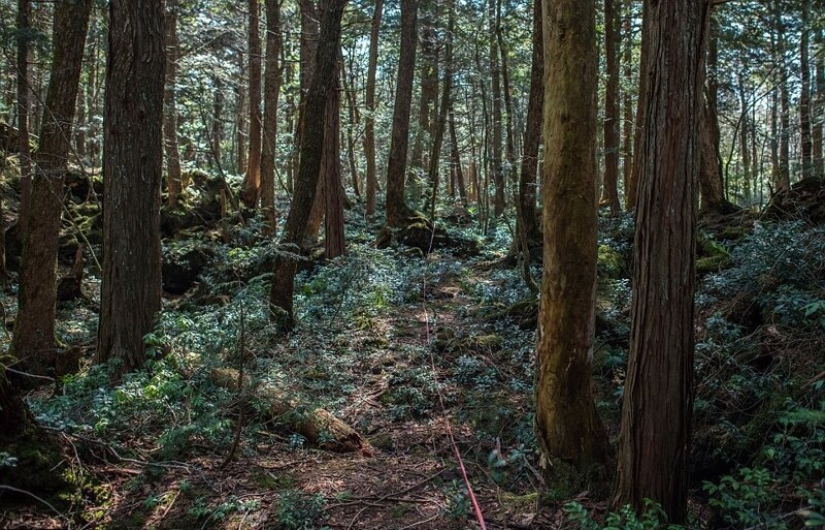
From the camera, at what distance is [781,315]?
18.3ft

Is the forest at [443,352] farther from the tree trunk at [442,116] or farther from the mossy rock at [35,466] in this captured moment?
the tree trunk at [442,116]

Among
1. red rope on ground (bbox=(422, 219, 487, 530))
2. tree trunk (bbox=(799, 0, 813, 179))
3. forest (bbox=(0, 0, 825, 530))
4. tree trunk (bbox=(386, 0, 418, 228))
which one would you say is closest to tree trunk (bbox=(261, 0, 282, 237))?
tree trunk (bbox=(386, 0, 418, 228))

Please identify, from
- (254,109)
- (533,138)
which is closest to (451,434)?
(533,138)

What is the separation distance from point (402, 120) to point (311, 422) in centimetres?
990

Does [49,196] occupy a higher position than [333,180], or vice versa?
[333,180]

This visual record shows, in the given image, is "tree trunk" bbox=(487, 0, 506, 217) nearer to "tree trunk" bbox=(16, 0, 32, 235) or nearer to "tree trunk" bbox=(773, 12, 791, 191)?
"tree trunk" bbox=(773, 12, 791, 191)

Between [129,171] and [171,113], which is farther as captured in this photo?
[171,113]

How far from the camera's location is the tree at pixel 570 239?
15.5ft

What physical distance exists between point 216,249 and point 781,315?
18.1 ft

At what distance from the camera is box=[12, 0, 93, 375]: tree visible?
8.05 meters

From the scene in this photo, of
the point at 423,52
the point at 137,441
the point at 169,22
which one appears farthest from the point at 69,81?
the point at 423,52

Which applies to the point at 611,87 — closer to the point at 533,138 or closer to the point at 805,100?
the point at 805,100

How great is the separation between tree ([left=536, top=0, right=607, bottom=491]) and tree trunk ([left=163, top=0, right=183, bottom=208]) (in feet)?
33.2

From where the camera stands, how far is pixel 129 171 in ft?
21.7
